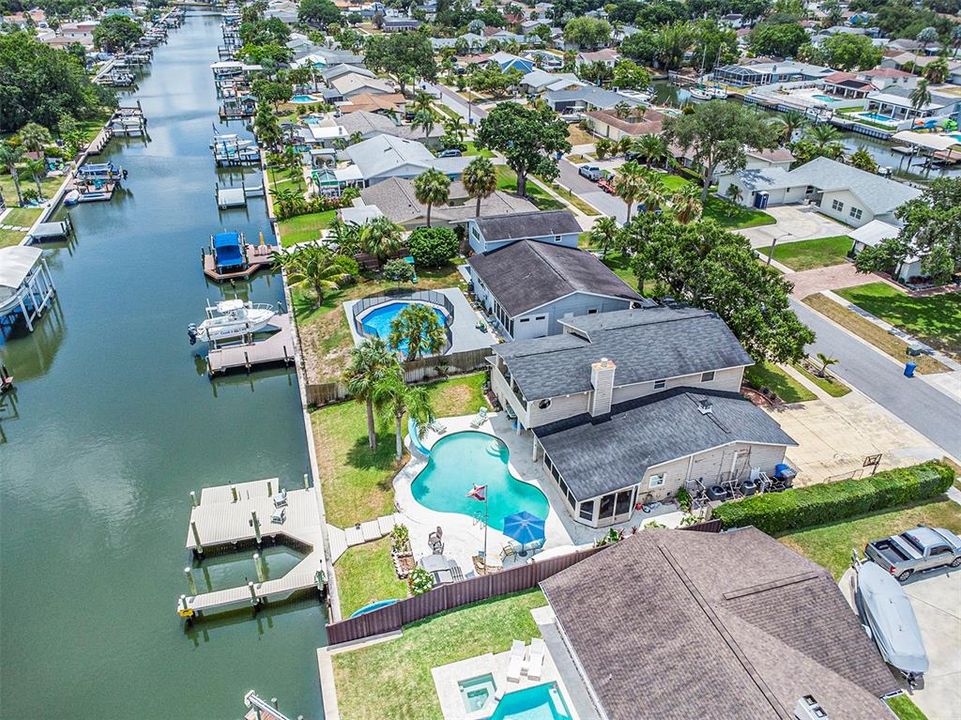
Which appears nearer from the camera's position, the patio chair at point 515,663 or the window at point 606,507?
the patio chair at point 515,663

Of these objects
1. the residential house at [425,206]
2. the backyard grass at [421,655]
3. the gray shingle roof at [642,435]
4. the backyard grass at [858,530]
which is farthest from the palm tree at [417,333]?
the backyard grass at [858,530]

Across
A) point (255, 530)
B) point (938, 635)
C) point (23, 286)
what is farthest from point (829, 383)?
point (23, 286)

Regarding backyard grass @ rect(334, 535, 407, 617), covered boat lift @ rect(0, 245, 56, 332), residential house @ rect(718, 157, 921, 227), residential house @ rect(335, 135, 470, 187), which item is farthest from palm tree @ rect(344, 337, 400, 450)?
residential house @ rect(718, 157, 921, 227)

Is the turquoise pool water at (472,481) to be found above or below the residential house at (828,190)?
below

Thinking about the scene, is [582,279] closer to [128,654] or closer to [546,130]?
[546,130]

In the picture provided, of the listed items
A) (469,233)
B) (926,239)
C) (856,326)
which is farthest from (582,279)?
(926,239)

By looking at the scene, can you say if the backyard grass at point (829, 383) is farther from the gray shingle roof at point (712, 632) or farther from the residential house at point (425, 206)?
the residential house at point (425, 206)

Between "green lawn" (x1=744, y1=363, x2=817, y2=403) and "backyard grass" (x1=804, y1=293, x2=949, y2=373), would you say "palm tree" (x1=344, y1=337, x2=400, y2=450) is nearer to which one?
"green lawn" (x1=744, y1=363, x2=817, y2=403)

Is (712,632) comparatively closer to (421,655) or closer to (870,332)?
(421,655)
